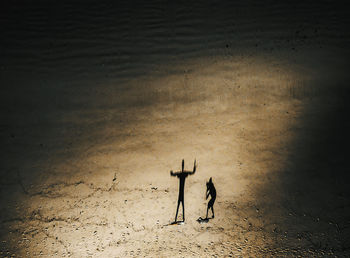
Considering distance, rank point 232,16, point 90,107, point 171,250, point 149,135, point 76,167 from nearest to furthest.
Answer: point 171,250, point 76,167, point 149,135, point 90,107, point 232,16

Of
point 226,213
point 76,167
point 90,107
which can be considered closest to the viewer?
point 226,213

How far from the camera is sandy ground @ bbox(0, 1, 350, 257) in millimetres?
2475

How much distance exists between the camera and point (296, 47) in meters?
4.63

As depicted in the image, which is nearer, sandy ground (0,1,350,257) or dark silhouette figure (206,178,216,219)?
sandy ground (0,1,350,257)

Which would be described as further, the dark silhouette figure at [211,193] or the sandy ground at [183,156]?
the dark silhouette figure at [211,193]

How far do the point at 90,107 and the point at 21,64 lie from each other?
1.84 metres

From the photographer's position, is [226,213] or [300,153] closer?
[226,213]

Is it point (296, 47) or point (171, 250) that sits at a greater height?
point (296, 47)

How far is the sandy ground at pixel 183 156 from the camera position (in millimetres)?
2475

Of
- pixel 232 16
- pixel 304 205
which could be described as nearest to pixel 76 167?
pixel 304 205

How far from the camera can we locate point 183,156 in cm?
312

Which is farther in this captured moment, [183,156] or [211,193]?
[183,156]

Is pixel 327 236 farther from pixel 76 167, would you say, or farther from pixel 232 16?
pixel 232 16

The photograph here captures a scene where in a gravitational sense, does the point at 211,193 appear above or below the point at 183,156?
below
